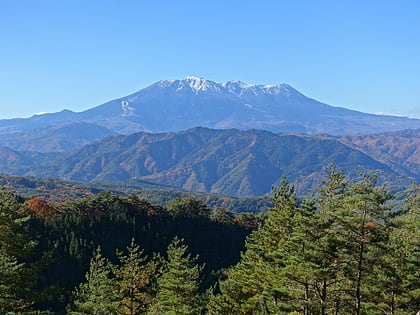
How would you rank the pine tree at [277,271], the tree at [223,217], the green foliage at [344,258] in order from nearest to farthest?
1. the green foliage at [344,258]
2. the pine tree at [277,271]
3. the tree at [223,217]

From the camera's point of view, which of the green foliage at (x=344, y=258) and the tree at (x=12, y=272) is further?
the green foliage at (x=344, y=258)

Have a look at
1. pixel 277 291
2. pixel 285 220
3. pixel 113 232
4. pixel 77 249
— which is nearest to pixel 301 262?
pixel 277 291

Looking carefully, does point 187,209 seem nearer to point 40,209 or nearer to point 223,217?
point 223,217

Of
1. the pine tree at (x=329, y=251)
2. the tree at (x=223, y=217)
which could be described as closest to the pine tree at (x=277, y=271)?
the pine tree at (x=329, y=251)

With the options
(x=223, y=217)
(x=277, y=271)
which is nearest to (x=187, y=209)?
(x=223, y=217)

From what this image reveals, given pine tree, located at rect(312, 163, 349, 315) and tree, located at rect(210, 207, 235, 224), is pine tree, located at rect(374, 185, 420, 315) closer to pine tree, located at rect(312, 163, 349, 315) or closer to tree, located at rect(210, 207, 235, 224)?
pine tree, located at rect(312, 163, 349, 315)

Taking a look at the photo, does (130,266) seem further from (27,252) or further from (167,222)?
(167,222)

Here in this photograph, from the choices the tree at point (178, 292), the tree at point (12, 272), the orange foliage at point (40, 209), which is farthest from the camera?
the orange foliage at point (40, 209)

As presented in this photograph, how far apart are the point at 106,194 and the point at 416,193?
93563 millimetres

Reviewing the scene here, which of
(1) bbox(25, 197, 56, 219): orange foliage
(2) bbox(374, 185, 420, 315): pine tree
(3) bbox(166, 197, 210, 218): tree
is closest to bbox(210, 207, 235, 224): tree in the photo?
(3) bbox(166, 197, 210, 218): tree

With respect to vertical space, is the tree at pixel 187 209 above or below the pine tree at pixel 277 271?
below

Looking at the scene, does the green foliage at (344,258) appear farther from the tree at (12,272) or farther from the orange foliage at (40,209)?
the orange foliage at (40,209)

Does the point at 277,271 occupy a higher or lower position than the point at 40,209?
higher

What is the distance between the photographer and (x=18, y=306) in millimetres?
27844
